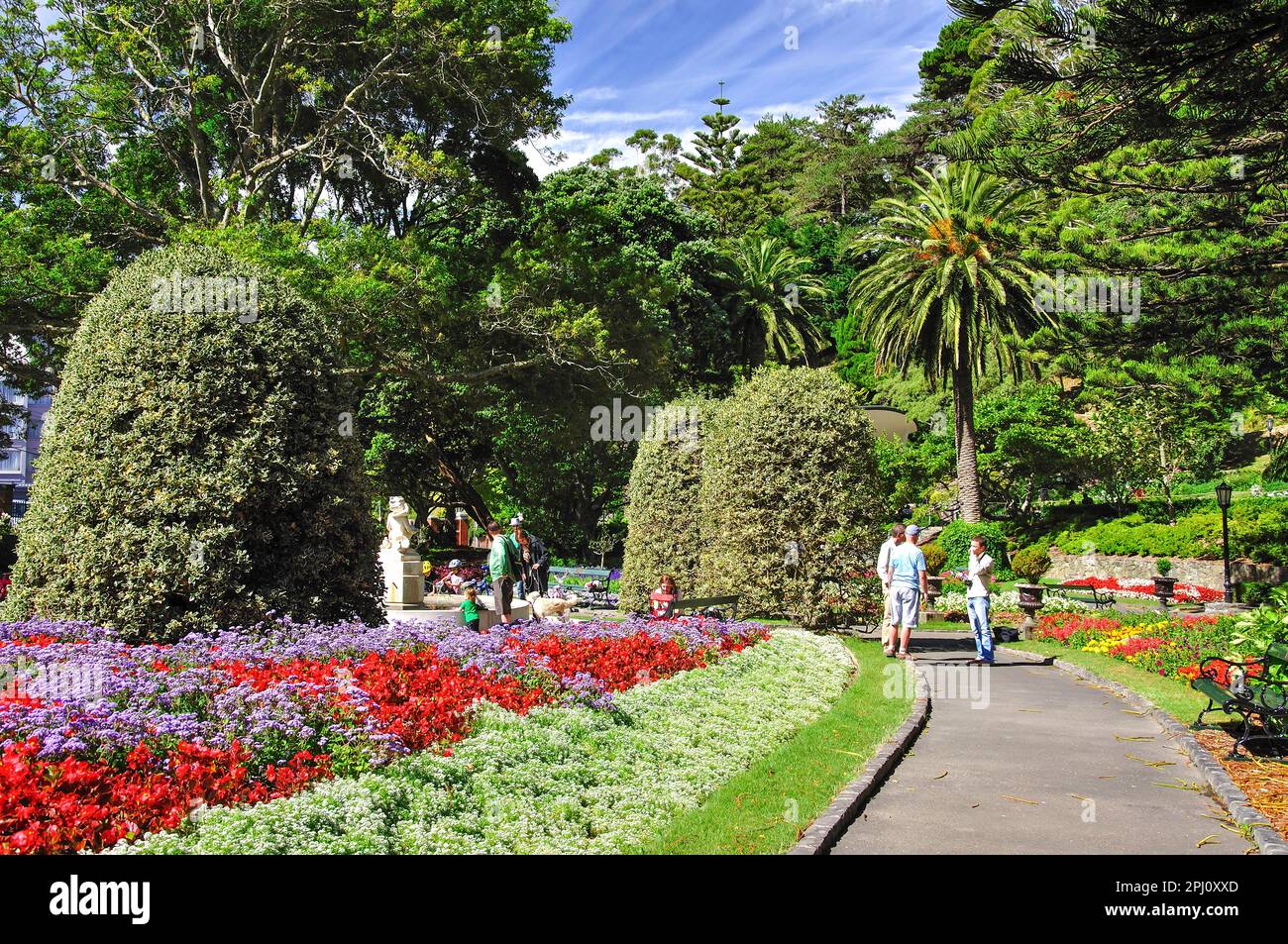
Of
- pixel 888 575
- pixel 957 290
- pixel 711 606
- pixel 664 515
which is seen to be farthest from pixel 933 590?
pixel 888 575

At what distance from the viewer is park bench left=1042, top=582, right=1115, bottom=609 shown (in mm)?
21469

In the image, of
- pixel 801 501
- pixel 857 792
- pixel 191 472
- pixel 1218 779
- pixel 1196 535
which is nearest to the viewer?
pixel 857 792

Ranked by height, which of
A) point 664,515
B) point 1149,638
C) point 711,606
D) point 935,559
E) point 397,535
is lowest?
point 935,559

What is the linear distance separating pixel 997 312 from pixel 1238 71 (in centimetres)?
2373

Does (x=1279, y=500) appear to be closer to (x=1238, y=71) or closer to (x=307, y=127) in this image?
(x=1238, y=71)

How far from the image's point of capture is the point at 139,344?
946 centimetres

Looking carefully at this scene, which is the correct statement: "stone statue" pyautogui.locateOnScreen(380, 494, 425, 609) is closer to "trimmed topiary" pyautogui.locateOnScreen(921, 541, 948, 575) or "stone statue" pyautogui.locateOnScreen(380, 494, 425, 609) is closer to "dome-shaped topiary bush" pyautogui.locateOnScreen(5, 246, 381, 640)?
"dome-shaped topiary bush" pyautogui.locateOnScreen(5, 246, 381, 640)

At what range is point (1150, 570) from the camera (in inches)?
1212

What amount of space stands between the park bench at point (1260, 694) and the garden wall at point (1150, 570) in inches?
814

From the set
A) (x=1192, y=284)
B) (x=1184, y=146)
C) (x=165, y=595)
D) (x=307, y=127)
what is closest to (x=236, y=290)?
(x=165, y=595)

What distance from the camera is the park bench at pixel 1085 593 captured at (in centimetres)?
2147

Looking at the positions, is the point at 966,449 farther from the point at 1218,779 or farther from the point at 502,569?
the point at 1218,779

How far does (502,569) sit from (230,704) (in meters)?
7.44
